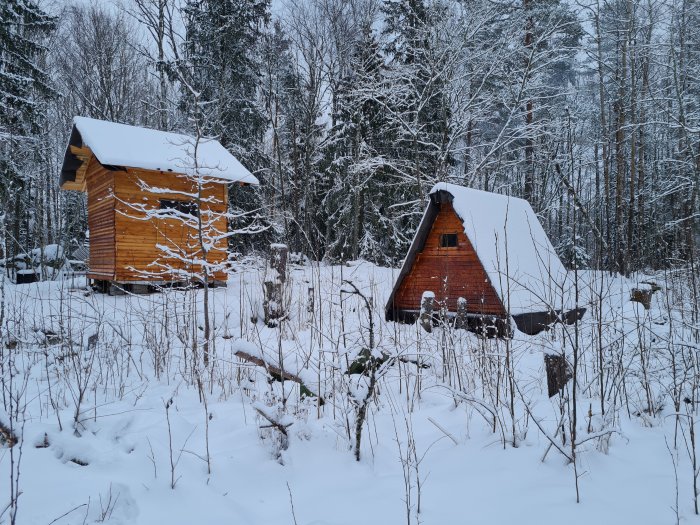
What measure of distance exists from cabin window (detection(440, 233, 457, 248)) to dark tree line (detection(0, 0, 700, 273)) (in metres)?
5.69

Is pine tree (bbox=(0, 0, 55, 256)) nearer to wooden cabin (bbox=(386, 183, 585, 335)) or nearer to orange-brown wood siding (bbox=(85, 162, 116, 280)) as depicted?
orange-brown wood siding (bbox=(85, 162, 116, 280))

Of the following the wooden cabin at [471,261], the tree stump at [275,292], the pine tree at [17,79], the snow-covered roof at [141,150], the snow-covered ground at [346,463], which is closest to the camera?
the snow-covered ground at [346,463]

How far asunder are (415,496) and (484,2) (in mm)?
15456

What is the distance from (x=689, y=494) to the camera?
2.44 metres

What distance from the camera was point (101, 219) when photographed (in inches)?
536

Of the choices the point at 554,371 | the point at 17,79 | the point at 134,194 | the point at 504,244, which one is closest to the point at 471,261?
the point at 504,244

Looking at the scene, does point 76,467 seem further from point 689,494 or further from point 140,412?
point 689,494

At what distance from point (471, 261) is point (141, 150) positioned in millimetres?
9686

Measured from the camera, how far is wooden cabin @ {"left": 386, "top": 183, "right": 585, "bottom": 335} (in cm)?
807

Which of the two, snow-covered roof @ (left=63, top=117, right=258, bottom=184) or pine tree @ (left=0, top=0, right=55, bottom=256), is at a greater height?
pine tree @ (left=0, top=0, right=55, bottom=256)

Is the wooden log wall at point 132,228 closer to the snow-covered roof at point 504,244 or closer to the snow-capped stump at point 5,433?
the snow-covered roof at point 504,244

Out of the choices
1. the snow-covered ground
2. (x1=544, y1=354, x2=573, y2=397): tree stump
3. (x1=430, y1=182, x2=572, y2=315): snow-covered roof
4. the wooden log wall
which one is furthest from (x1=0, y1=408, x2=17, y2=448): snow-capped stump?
the wooden log wall

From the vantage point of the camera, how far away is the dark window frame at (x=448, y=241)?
881 cm

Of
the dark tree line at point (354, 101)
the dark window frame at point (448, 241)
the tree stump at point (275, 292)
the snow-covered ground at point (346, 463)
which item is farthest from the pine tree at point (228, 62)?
the snow-covered ground at point (346, 463)
